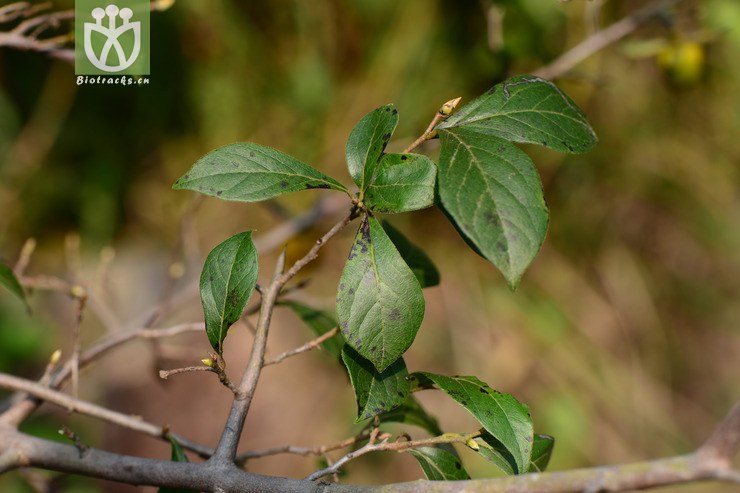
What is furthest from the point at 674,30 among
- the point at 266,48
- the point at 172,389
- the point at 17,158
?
the point at 17,158

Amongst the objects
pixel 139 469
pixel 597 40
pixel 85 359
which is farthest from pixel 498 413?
pixel 597 40

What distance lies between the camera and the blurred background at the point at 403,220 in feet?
5.16

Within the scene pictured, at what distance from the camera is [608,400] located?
173 cm

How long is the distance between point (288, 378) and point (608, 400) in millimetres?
846

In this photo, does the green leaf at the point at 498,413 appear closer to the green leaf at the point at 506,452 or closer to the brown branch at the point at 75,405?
the green leaf at the point at 506,452

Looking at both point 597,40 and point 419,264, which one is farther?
point 597,40

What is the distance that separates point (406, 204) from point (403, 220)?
4.56 feet

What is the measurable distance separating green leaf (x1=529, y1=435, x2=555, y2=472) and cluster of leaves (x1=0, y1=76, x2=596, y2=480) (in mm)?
53

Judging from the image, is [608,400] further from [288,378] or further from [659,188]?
[288,378]

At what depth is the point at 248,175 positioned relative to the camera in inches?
17.9

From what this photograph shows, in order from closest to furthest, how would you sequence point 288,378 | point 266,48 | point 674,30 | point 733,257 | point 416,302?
point 416,302
point 674,30
point 288,378
point 266,48
point 733,257

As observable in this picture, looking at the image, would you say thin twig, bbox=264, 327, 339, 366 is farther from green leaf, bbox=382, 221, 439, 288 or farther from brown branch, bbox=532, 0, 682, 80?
brown branch, bbox=532, 0, 682, 80
